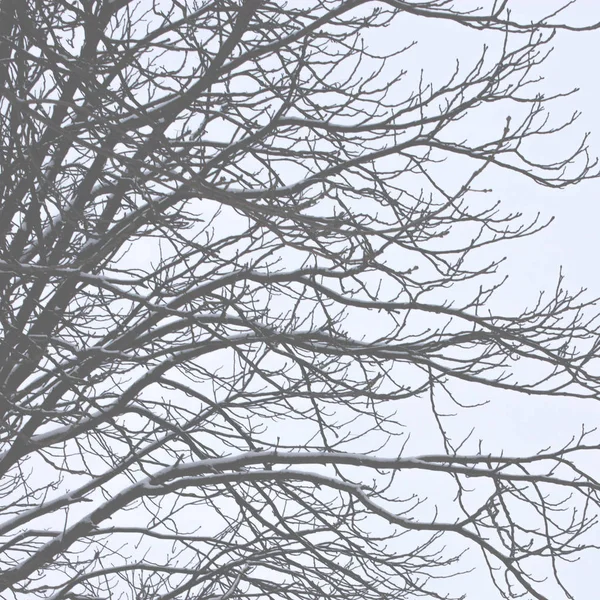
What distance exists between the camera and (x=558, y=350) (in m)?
4.73

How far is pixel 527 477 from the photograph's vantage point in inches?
175

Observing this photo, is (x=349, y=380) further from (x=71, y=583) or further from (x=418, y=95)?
(x=71, y=583)

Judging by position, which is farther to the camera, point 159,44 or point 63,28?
point 63,28

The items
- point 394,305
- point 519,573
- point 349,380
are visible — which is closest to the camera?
point 519,573

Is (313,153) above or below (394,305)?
above

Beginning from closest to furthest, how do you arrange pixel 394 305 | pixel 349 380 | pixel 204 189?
pixel 204 189
pixel 394 305
pixel 349 380

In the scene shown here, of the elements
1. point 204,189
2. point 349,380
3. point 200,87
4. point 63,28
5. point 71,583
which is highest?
point 63,28

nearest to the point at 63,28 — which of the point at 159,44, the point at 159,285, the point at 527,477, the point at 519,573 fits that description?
the point at 159,44

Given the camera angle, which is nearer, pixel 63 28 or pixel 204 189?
pixel 204 189

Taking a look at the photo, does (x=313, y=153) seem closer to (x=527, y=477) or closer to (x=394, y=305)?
(x=394, y=305)

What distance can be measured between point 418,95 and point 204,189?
9.49 ft

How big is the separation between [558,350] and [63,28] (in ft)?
13.2

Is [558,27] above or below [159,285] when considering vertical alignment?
above

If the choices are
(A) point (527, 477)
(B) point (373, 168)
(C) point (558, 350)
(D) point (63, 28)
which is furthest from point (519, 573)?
(D) point (63, 28)
